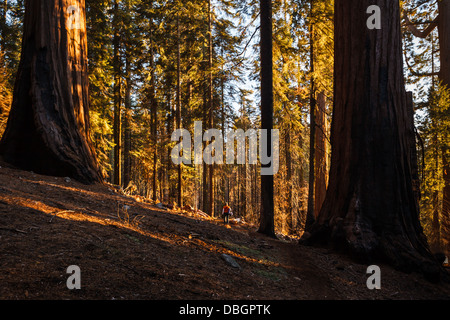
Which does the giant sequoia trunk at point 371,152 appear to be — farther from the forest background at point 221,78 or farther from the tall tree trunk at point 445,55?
the tall tree trunk at point 445,55

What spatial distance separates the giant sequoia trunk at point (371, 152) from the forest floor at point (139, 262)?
0.56 meters

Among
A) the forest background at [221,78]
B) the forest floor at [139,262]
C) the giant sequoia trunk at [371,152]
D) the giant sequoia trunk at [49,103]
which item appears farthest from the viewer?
the forest background at [221,78]

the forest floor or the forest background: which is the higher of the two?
the forest background

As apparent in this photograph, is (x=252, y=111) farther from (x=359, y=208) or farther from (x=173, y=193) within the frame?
(x=359, y=208)

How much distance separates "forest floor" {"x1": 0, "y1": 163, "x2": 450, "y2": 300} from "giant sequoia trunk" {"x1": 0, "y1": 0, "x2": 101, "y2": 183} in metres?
1.03

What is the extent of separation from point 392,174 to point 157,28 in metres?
16.6

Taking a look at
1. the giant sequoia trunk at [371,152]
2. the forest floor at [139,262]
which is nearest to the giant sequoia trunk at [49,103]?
the forest floor at [139,262]

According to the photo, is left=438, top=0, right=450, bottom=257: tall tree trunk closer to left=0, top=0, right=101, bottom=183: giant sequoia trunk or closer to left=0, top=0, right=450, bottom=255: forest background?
left=0, top=0, right=450, bottom=255: forest background

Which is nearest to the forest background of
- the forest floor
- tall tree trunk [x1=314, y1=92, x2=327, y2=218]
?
tall tree trunk [x1=314, y1=92, x2=327, y2=218]

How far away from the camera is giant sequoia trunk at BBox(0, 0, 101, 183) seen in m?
6.30

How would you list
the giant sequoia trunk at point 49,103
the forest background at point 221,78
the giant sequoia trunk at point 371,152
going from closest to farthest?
1. the giant sequoia trunk at point 371,152
2. the giant sequoia trunk at point 49,103
3. the forest background at point 221,78

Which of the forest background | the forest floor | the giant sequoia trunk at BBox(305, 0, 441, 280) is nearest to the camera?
the forest floor

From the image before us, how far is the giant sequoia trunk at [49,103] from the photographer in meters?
6.30
